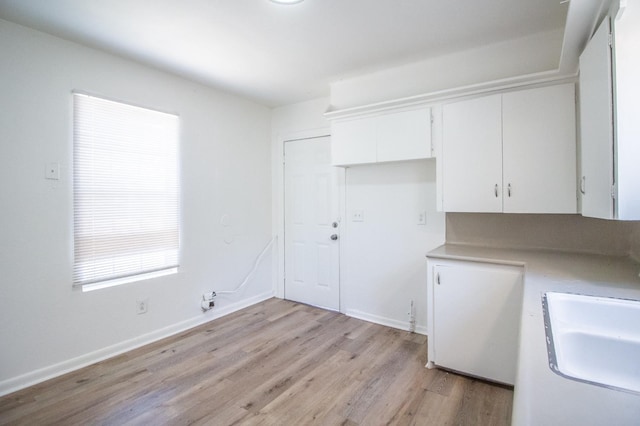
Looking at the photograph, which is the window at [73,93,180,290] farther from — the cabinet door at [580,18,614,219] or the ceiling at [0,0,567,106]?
the cabinet door at [580,18,614,219]

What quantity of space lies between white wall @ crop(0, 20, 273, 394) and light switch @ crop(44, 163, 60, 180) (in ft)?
0.14

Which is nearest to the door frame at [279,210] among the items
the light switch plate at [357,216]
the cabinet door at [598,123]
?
the light switch plate at [357,216]

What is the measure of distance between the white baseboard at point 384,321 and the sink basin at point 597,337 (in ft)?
6.32

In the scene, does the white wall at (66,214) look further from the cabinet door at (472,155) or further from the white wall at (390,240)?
the cabinet door at (472,155)

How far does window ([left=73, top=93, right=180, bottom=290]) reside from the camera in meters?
2.54

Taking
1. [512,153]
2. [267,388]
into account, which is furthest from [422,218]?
[267,388]

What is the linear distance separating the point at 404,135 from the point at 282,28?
4.33 ft

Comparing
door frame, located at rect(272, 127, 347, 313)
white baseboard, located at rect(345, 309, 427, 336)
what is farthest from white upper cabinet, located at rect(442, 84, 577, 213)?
door frame, located at rect(272, 127, 347, 313)

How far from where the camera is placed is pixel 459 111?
2.53 metres

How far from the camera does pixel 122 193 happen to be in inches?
109

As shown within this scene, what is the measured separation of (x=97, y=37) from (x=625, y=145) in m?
3.23

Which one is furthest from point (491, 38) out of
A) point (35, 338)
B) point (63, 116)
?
point (35, 338)

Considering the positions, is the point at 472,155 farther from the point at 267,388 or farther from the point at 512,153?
the point at 267,388

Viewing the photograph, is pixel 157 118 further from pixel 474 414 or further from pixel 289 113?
pixel 474 414
